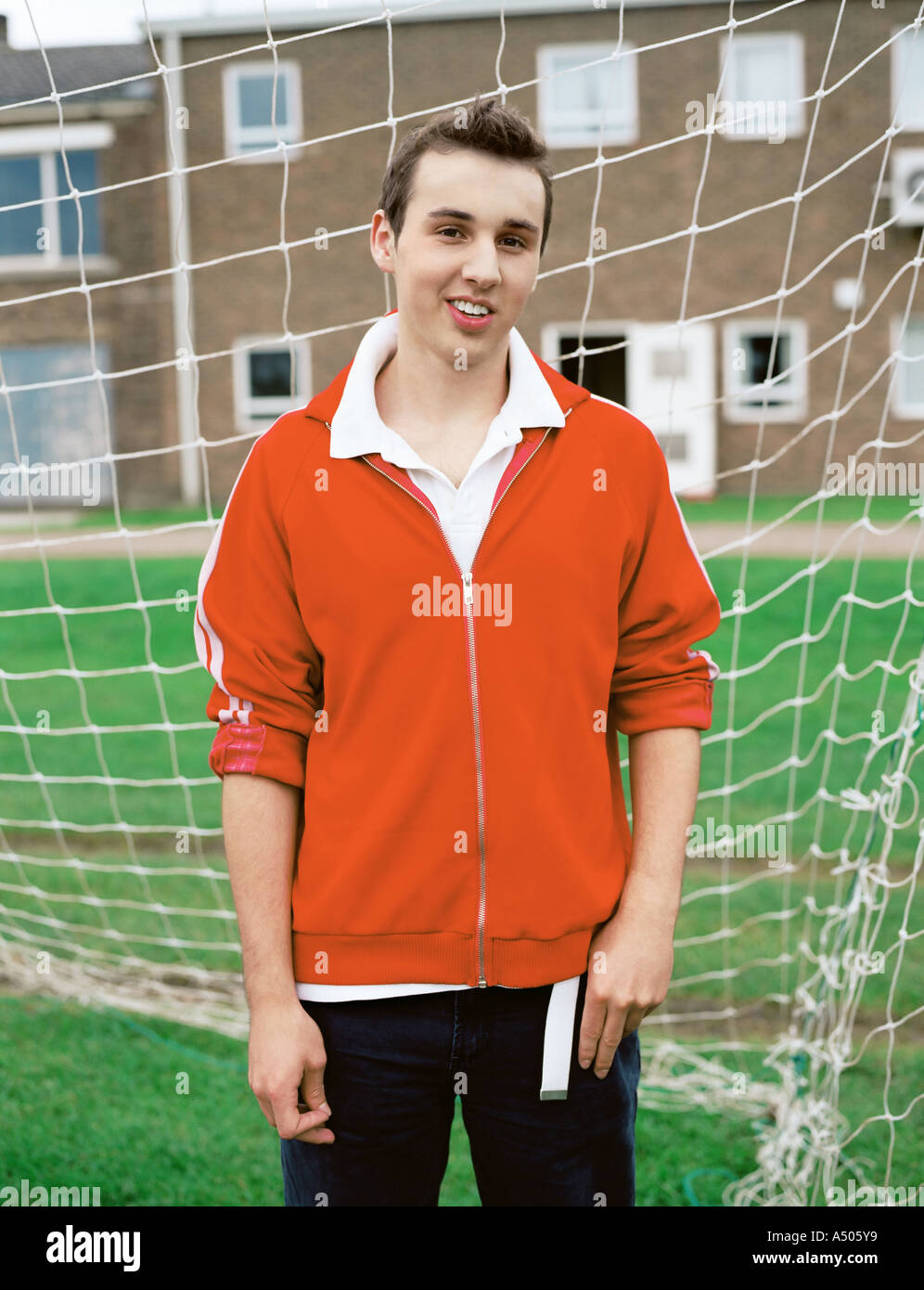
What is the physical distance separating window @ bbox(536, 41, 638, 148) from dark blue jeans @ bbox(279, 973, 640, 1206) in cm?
1183

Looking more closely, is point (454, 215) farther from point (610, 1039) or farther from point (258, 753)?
point (610, 1039)

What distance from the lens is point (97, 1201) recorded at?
90.4 inches

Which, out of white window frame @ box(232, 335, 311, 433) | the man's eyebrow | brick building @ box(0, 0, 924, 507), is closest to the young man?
the man's eyebrow

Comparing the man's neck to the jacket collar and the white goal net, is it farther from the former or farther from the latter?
the white goal net

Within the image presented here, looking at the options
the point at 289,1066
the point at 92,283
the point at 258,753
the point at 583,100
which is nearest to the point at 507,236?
the point at 258,753

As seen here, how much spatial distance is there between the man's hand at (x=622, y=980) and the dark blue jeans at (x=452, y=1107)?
0.03m

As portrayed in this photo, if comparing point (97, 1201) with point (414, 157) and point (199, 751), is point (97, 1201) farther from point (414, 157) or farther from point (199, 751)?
point (199, 751)

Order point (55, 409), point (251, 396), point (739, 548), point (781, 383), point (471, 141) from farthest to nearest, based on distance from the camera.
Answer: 1. point (55, 409)
2. point (251, 396)
3. point (781, 383)
4. point (739, 548)
5. point (471, 141)

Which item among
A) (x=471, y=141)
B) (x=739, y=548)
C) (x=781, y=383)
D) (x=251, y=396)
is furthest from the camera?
(x=251, y=396)

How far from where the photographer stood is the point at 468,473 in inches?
52.1

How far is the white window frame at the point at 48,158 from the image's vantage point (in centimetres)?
1329

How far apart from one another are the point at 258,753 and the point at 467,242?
0.57m
